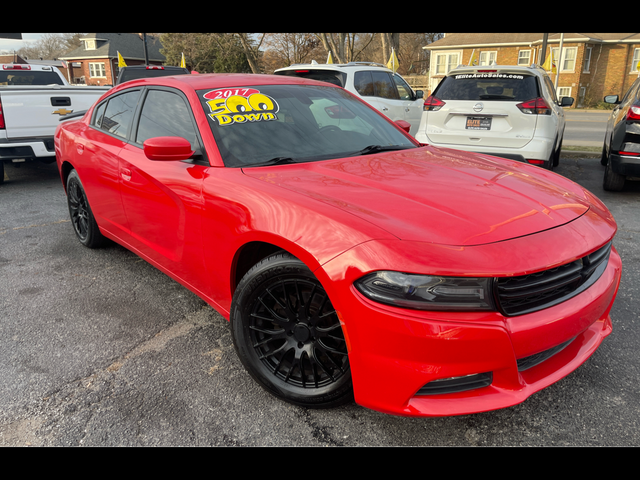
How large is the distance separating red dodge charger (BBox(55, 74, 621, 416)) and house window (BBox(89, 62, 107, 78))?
63412 mm

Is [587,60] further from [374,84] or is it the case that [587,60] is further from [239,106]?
[239,106]

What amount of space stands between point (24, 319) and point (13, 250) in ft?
5.64

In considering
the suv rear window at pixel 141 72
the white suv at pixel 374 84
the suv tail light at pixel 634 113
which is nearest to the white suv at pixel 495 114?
the suv tail light at pixel 634 113

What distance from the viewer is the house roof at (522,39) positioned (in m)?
32.9

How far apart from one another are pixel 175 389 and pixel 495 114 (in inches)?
222

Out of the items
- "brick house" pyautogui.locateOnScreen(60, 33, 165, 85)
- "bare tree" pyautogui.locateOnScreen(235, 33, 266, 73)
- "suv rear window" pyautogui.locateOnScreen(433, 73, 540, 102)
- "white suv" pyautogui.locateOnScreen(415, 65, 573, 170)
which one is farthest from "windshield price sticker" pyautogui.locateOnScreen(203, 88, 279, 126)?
"brick house" pyautogui.locateOnScreen(60, 33, 165, 85)

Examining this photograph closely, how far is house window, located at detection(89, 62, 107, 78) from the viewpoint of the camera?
58.3 metres

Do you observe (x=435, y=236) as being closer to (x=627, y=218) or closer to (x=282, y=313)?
(x=282, y=313)

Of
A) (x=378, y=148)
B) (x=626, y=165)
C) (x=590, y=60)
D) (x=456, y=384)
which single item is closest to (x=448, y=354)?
(x=456, y=384)

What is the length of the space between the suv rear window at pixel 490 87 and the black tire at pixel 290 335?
5.48 meters

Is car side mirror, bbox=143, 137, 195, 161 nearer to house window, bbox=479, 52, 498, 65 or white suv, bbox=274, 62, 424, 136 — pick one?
white suv, bbox=274, 62, 424, 136

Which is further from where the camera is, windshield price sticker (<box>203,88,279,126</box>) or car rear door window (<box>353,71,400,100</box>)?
car rear door window (<box>353,71,400,100</box>)

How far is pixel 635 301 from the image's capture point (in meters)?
3.39
